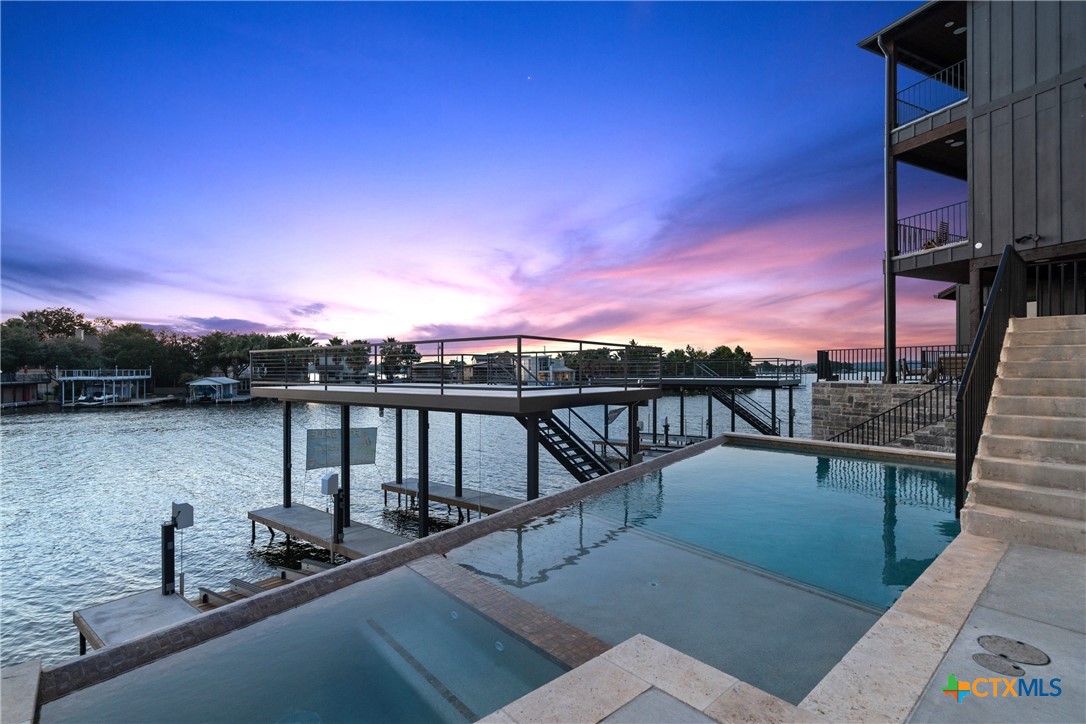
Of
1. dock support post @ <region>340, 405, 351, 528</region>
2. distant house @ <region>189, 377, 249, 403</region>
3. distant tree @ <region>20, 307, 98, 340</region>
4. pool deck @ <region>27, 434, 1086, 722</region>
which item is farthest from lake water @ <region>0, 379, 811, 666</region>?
distant tree @ <region>20, 307, 98, 340</region>

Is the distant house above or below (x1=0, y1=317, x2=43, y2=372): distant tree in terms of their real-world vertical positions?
below

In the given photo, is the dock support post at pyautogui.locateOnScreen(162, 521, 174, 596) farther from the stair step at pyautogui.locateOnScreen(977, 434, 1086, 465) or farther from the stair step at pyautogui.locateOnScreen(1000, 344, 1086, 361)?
the stair step at pyautogui.locateOnScreen(1000, 344, 1086, 361)

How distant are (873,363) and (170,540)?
1954 centimetres

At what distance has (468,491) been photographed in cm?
1645

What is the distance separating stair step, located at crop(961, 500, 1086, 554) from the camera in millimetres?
3631

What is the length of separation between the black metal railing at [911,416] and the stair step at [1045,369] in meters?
7.13

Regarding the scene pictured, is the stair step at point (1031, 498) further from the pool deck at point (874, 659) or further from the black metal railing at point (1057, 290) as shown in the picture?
the black metal railing at point (1057, 290)

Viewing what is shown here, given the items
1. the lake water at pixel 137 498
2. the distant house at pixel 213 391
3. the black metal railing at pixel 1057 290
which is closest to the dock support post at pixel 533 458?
the lake water at pixel 137 498

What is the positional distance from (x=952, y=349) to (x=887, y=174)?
6048 millimetres

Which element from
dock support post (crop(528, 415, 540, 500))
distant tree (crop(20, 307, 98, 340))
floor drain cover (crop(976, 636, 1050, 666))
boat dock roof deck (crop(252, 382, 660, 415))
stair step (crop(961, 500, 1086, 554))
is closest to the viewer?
floor drain cover (crop(976, 636, 1050, 666))

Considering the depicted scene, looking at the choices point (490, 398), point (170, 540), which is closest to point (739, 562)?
point (490, 398)

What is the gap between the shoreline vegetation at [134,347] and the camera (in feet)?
199

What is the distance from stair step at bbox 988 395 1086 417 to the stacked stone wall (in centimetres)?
837

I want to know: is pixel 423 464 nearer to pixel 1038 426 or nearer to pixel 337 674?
pixel 337 674
